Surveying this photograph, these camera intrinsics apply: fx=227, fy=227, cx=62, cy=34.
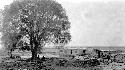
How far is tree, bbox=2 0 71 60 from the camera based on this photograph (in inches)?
2126

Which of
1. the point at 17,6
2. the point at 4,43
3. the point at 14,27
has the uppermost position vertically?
the point at 17,6

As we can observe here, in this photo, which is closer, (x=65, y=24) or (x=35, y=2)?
(x=35, y=2)

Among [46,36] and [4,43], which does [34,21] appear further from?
[4,43]

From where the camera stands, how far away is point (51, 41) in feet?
191

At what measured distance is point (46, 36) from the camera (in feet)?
184

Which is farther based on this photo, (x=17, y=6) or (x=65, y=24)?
(x=65, y=24)

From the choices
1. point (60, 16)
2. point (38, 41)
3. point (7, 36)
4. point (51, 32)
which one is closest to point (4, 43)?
point (7, 36)

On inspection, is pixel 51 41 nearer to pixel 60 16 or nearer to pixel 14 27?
pixel 60 16

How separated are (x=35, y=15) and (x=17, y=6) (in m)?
4.75

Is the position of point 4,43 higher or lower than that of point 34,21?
lower

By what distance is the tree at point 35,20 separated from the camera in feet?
177

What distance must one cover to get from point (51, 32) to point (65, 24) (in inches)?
199

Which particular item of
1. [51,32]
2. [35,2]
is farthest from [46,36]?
[35,2]

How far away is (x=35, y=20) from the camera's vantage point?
55.1 m
